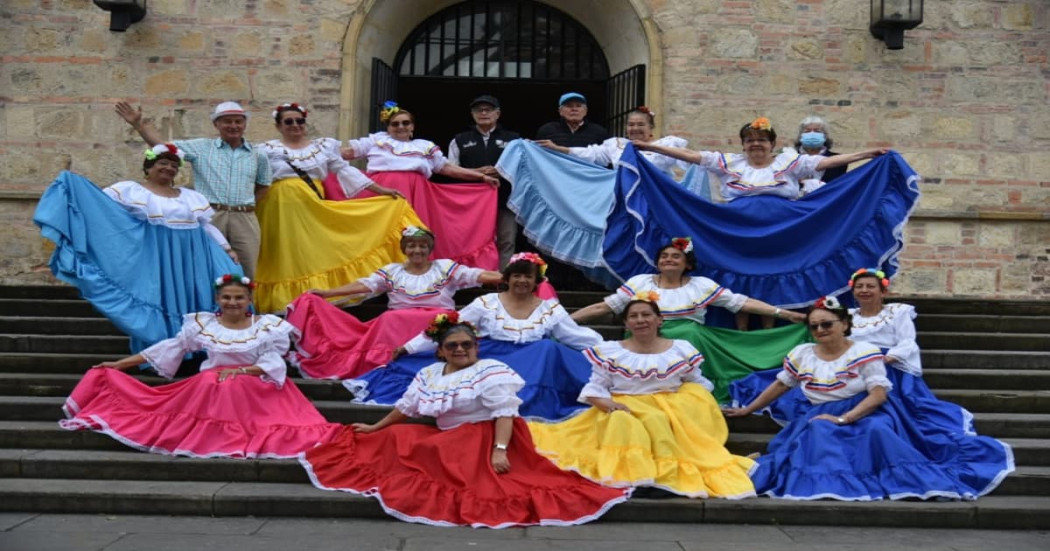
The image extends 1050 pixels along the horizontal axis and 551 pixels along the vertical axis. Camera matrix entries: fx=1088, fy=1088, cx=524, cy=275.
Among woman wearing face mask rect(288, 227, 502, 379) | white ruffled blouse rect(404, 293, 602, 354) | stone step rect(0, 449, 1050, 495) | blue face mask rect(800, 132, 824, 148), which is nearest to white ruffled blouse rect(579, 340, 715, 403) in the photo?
white ruffled blouse rect(404, 293, 602, 354)

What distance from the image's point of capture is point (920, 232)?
11.5 metres

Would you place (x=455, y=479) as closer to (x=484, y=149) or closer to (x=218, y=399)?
(x=218, y=399)

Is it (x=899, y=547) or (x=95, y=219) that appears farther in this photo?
(x=95, y=219)

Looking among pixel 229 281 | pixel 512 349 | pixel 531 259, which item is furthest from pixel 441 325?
pixel 229 281

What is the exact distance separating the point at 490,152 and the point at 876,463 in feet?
15.1

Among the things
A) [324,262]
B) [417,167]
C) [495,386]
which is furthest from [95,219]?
[495,386]

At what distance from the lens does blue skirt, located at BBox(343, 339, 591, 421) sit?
641cm

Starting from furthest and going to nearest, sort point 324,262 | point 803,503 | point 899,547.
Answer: point 324,262
point 803,503
point 899,547

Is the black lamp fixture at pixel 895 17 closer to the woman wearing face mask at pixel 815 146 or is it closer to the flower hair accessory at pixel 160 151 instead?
the woman wearing face mask at pixel 815 146

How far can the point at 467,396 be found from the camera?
232 inches

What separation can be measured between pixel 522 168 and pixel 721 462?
3801mm

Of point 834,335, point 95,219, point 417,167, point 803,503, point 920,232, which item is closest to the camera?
point 803,503

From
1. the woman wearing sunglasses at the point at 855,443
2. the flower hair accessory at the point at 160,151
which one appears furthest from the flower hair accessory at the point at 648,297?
the flower hair accessory at the point at 160,151

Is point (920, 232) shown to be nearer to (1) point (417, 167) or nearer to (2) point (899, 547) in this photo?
(1) point (417, 167)
